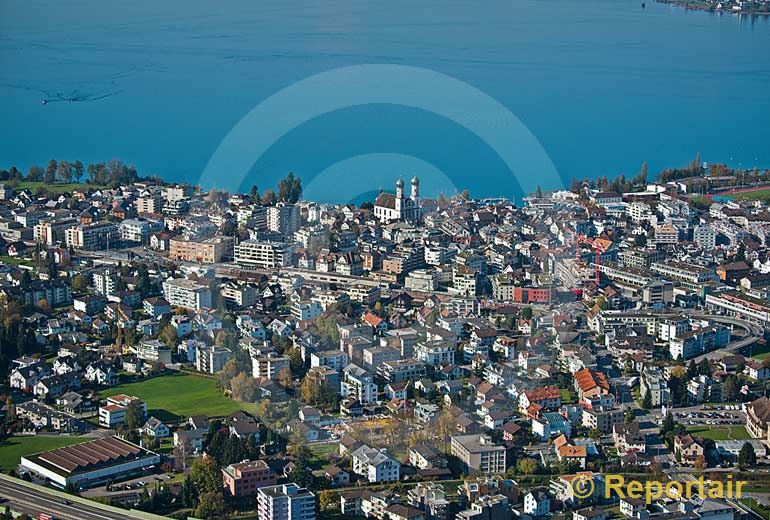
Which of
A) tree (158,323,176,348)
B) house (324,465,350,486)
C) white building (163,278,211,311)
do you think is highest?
white building (163,278,211,311)

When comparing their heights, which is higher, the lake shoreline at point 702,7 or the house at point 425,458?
the lake shoreline at point 702,7

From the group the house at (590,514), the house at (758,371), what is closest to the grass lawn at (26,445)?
the house at (590,514)

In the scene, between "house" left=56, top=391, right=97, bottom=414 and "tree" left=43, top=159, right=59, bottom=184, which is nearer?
"house" left=56, top=391, right=97, bottom=414

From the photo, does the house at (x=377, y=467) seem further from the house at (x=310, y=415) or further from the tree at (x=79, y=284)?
the tree at (x=79, y=284)

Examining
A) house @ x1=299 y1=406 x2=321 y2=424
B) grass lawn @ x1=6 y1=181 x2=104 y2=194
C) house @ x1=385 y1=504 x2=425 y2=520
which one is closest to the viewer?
house @ x1=385 y1=504 x2=425 y2=520

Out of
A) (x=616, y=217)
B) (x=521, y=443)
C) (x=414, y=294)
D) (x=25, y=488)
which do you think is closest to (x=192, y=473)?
(x=25, y=488)

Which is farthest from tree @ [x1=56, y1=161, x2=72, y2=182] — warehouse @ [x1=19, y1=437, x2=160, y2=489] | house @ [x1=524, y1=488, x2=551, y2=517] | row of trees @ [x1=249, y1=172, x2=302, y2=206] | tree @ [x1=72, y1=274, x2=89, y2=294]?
house @ [x1=524, y1=488, x2=551, y2=517]

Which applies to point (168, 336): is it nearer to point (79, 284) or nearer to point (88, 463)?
point (79, 284)

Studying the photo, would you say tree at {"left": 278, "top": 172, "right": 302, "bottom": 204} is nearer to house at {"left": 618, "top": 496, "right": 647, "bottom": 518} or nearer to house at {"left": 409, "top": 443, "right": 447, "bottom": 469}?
house at {"left": 409, "top": 443, "right": 447, "bottom": 469}
